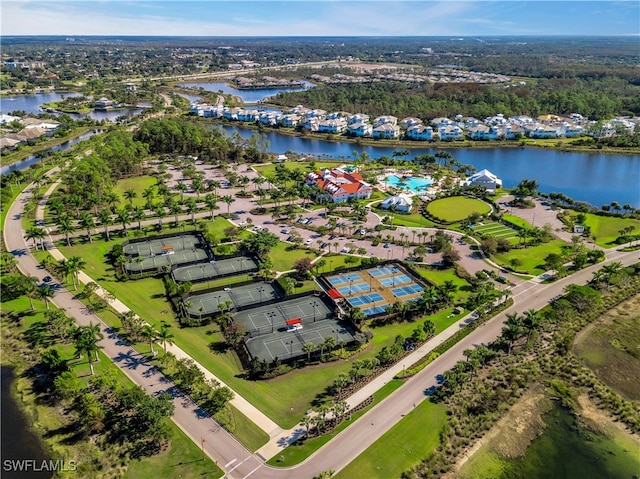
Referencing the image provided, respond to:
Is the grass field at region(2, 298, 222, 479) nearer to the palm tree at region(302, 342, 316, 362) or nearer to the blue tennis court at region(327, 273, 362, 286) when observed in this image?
the palm tree at region(302, 342, 316, 362)

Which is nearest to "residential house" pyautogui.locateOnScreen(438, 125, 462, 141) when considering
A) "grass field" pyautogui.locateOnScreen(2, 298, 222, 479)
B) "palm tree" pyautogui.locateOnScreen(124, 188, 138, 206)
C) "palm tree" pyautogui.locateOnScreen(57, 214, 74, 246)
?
"palm tree" pyautogui.locateOnScreen(124, 188, 138, 206)

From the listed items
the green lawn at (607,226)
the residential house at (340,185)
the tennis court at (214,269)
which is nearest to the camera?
the tennis court at (214,269)

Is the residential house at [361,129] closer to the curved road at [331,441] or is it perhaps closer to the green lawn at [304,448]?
the curved road at [331,441]

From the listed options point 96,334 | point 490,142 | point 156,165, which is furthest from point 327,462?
point 490,142

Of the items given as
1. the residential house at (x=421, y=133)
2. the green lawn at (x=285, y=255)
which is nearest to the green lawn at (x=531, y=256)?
the green lawn at (x=285, y=255)

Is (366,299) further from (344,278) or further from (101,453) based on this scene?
(101,453)
